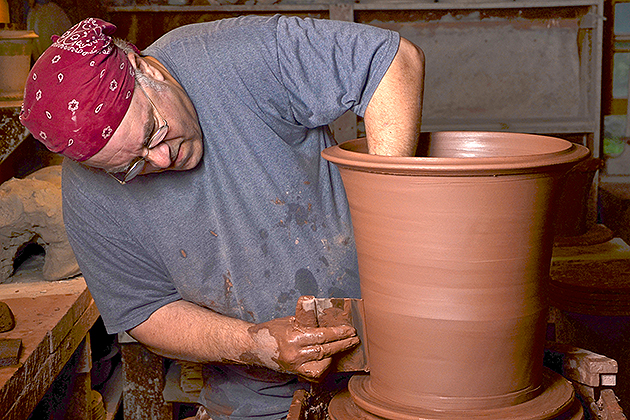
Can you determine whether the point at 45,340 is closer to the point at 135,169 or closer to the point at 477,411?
the point at 135,169

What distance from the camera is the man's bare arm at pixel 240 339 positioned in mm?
1334

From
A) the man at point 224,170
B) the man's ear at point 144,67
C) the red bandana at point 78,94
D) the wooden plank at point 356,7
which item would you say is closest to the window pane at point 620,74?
the wooden plank at point 356,7

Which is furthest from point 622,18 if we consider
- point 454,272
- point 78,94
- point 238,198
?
point 78,94

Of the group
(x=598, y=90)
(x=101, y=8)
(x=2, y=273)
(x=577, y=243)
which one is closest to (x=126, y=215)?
(x=2, y=273)

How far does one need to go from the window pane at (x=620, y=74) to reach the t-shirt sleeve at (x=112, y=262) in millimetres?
3430

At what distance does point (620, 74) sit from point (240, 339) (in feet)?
11.5

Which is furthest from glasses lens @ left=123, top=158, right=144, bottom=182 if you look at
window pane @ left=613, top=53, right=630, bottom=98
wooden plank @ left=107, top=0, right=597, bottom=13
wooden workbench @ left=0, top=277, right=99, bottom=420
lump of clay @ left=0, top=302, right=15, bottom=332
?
window pane @ left=613, top=53, right=630, bottom=98

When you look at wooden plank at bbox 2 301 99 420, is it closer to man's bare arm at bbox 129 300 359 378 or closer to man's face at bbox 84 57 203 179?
man's bare arm at bbox 129 300 359 378

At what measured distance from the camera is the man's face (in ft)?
4.37

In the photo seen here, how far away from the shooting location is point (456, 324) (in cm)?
119

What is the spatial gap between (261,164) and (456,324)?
61 cm

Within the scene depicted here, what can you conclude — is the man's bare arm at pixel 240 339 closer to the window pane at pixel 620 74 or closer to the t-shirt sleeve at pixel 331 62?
the t-shirt sleeve at pixel 331 62

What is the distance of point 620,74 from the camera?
4.06 metres

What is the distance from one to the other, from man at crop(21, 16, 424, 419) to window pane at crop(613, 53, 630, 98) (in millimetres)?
3026
